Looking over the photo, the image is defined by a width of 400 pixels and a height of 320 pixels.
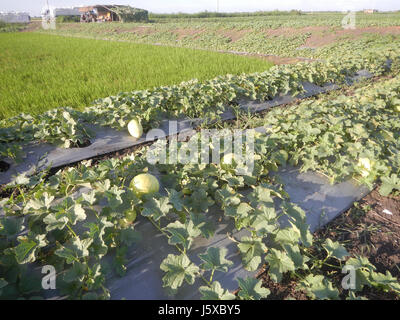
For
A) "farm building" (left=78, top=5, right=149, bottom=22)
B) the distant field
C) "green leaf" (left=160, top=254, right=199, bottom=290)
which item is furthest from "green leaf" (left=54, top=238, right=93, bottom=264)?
"farm building" (left=78, top=5, right=149, bottom=22)

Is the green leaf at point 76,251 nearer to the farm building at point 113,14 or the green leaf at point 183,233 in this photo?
the green leaf at point 183,233

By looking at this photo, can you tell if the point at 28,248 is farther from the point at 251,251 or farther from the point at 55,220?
the point at 251,251

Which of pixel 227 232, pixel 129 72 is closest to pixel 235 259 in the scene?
pixel 227 232

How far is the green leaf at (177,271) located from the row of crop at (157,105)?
254cm

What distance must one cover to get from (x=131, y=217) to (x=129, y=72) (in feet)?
22.1

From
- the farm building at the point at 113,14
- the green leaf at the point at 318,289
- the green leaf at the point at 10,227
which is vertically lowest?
the green leaf at the point at 318,289

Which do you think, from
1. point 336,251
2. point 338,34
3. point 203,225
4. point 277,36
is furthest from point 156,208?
point 277,36

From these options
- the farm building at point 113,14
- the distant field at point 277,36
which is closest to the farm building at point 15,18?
the farm building at point 113,14

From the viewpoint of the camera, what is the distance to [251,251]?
5.80ft

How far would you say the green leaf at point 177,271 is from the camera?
1.50 m

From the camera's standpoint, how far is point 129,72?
7.73m

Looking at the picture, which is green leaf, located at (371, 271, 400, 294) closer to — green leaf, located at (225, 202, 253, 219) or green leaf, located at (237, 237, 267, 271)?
green leaf, located at (237, 237, 267, 271)
